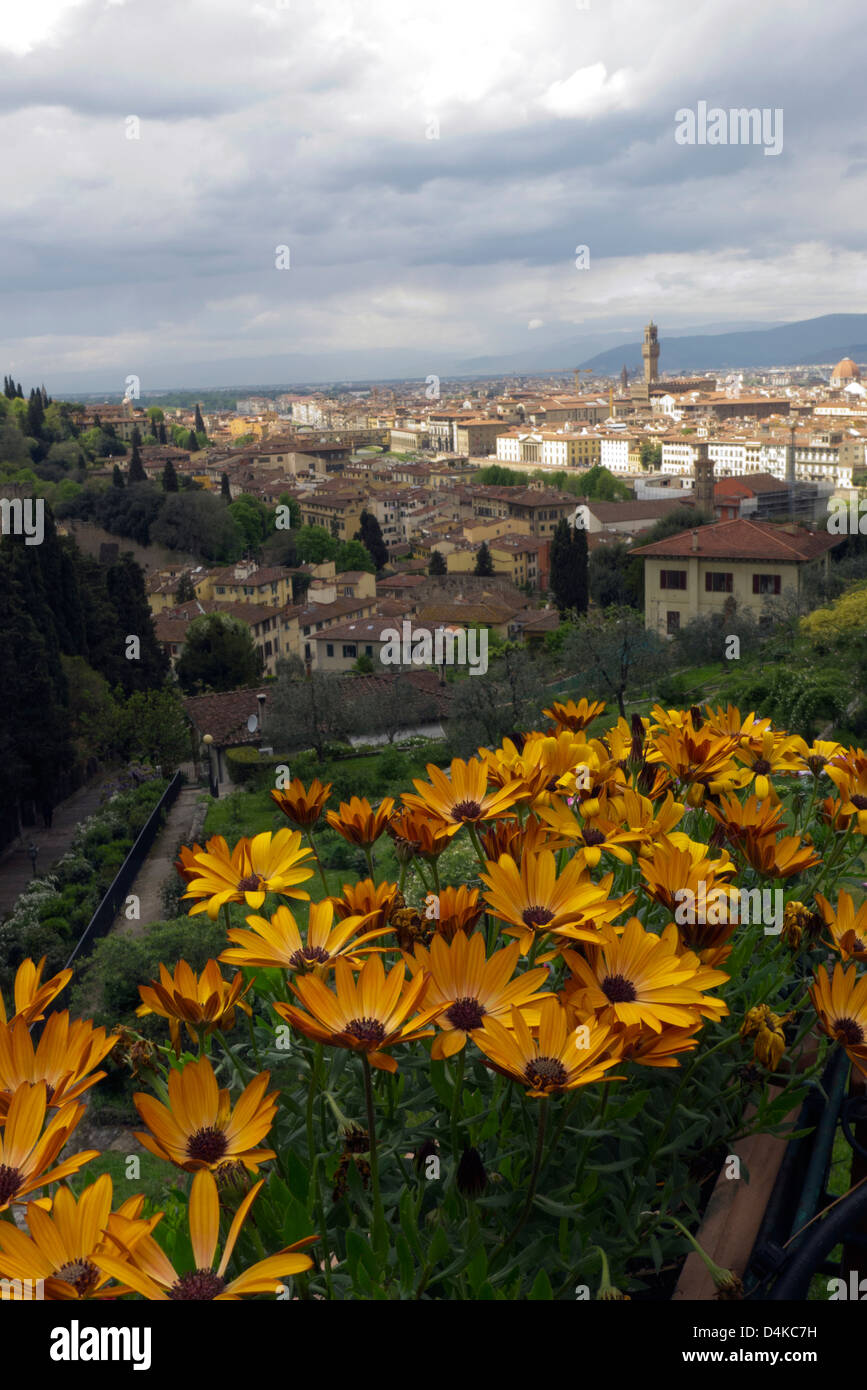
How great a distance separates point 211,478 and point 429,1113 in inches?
2883

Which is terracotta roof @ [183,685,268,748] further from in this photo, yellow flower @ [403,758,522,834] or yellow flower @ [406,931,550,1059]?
yellow flower @ [406,931,550,1059]

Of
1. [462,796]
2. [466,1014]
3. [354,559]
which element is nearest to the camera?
[466,1014]

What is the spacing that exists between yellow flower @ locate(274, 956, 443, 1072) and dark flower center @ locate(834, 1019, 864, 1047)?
1.29ft

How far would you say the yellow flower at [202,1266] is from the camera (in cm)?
65

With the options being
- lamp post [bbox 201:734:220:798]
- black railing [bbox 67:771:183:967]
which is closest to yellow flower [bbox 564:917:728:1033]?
black railing [bbox 67:771:183:967]

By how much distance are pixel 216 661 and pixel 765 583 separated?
53.2 ft

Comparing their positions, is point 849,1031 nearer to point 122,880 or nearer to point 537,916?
point 537,916

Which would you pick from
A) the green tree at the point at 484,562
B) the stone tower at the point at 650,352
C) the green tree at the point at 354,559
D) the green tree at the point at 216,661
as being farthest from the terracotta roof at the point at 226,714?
the stone tower at the point at 650,352

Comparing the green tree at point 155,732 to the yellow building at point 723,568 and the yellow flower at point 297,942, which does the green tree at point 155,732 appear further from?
the yellow flower at point 297,942

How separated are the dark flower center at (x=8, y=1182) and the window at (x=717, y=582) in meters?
28.0

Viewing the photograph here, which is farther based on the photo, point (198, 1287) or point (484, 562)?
point (484, 562)

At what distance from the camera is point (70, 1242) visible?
71cm

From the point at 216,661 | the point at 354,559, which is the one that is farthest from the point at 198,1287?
the point at 354,559

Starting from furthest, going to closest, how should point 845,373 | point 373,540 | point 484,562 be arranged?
point 845,373
point 373,540
point 484,562
